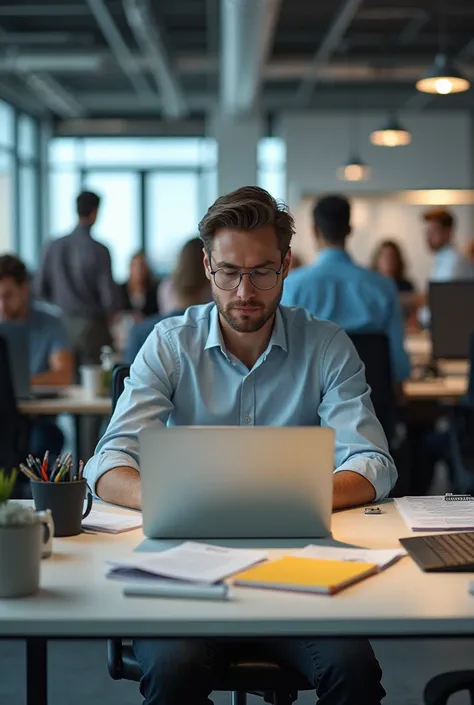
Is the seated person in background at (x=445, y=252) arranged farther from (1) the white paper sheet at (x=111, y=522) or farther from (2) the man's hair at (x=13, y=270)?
(1) the white paper sheet at (x=111, y=522)

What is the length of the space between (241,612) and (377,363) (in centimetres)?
260

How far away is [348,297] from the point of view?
4.36 meters

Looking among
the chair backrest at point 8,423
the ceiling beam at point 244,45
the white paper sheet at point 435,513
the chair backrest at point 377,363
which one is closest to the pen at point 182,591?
the white paper sheet at point 435,513

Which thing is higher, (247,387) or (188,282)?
(188,282)

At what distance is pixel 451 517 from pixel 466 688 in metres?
0.48

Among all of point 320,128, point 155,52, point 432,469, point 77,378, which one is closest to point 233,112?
point 320,128

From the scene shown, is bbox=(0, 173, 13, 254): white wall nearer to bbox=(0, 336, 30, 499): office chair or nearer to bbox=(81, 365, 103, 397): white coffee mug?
bbox=(81, 365, 103, 397): white coffee mug

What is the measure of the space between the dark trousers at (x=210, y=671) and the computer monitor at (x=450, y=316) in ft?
11.1

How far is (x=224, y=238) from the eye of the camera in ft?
7.43

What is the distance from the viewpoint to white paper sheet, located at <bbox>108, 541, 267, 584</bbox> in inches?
61.2

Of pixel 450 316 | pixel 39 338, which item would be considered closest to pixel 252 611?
pixel 39 338

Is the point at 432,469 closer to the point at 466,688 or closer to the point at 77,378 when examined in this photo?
the point at 77,378

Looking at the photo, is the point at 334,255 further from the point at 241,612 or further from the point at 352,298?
the point at 241,612

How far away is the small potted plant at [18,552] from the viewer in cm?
149
